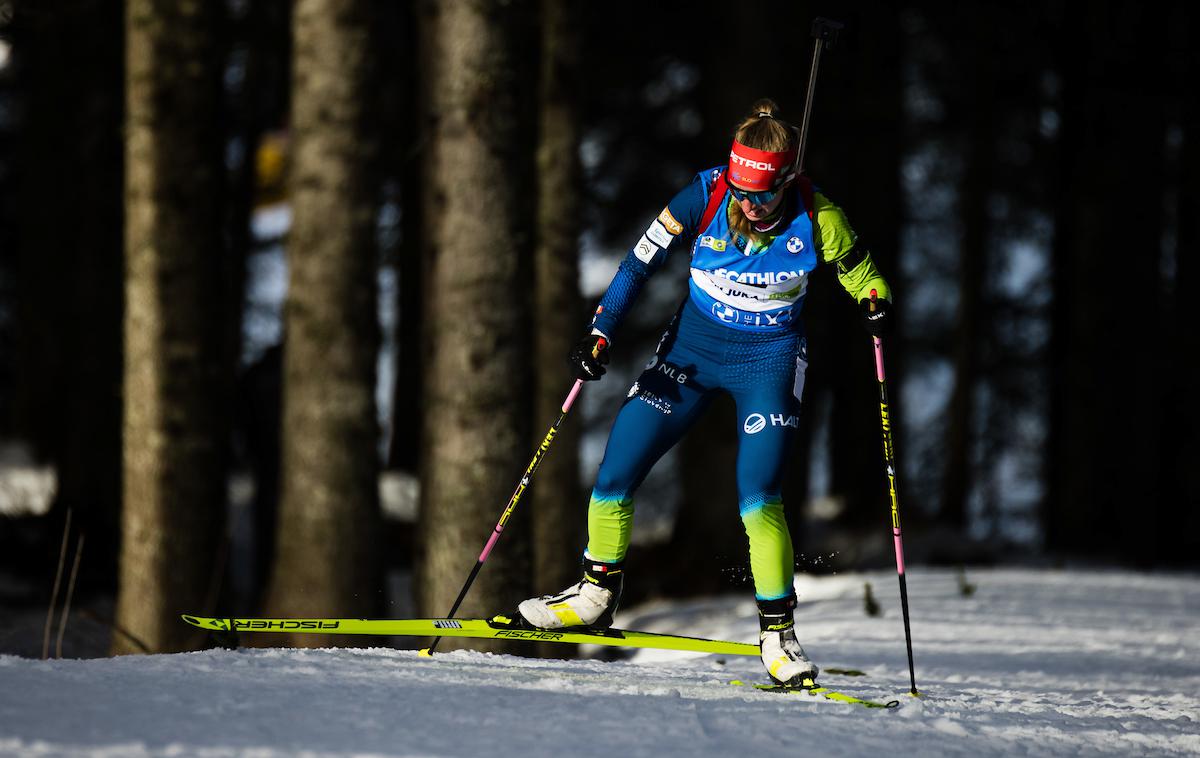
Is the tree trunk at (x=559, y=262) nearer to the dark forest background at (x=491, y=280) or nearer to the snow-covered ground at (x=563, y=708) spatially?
the dark forest background at (x=491, y=280)

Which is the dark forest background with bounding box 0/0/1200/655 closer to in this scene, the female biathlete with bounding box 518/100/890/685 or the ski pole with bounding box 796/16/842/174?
the female biathlete with bounding box 518/100/890/685

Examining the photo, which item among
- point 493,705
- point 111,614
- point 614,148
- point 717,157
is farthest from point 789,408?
point 614,148

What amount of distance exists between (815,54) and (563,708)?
2.86 m

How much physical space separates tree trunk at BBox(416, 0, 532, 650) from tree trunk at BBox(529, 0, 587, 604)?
7.70 feet

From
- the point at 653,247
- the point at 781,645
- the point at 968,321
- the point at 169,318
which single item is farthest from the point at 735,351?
the point at 968,321

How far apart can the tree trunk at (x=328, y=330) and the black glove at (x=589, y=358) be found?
219cm

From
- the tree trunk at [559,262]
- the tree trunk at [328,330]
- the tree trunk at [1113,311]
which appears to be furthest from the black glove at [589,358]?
the tree trunk at [1113,311]

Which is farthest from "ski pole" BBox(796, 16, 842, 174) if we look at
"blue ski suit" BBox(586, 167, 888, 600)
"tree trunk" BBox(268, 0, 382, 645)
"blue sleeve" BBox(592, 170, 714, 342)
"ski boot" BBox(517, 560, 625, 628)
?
"tree trunk" BBox(268, 0, 382, 645)

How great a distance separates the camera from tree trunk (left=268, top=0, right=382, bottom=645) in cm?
689

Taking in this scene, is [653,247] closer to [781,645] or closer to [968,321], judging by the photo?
[781,645]

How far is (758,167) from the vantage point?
16.0ft

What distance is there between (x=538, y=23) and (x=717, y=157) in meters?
2.13

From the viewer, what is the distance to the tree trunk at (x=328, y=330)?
22.6ft

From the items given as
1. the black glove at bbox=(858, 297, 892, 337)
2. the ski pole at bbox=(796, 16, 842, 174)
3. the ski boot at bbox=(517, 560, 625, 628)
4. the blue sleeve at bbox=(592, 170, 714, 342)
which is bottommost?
the ski boot at bbox=(517, 560, 625, 628)
